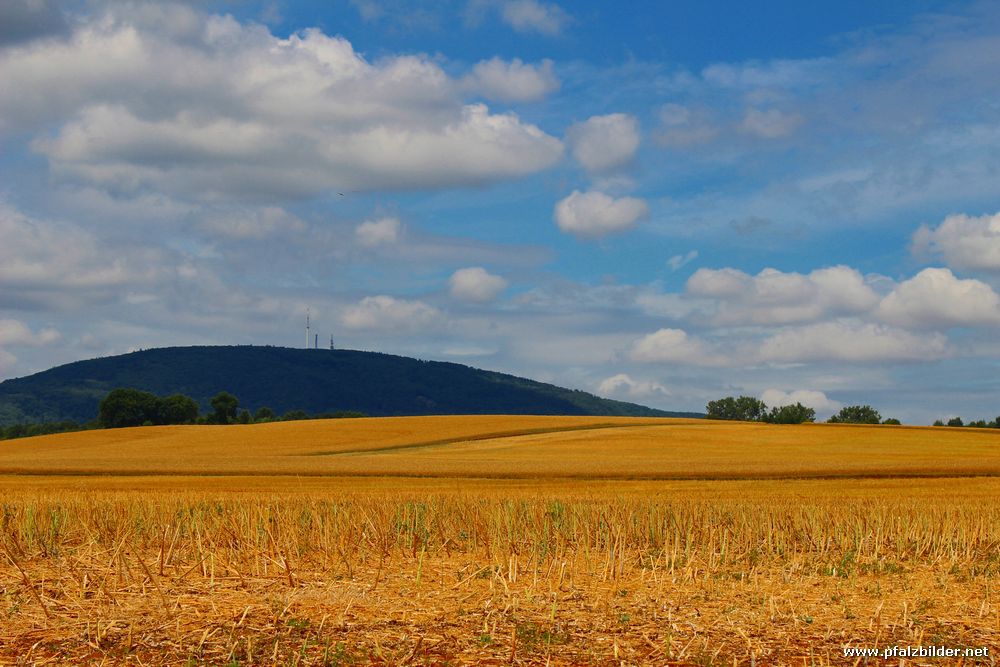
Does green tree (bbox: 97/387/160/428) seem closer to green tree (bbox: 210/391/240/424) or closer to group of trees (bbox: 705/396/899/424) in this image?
green tree (bbox: 210/391/240/424)

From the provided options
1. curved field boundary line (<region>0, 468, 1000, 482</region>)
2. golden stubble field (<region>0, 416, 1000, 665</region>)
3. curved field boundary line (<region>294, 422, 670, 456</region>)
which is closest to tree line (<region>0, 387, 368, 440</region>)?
curved field boundary line (<region>294, 422, 670, 456</region>)

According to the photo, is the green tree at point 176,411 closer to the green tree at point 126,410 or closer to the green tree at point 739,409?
the green tree at point 126,410

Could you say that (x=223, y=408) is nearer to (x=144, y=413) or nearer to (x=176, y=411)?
Result: (x=176, y=411)

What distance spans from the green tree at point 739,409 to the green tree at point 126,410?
92.8 meters

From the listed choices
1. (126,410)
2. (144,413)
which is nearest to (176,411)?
(144,413)

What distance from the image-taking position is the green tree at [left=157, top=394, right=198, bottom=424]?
411ft

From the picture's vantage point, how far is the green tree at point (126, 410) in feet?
398

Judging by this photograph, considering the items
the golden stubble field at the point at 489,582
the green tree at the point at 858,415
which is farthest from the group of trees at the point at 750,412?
the golden stubble field at the point at 489,582

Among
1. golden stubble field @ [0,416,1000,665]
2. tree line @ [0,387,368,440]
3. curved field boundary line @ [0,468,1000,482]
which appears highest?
tree line @ [0,387,368,440]

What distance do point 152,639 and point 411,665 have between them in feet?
9.29

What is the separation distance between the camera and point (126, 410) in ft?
398

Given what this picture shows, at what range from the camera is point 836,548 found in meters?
15.3

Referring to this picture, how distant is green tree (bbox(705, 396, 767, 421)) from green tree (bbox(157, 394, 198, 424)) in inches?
3430

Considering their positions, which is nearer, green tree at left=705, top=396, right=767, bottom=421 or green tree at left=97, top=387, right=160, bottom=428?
green tree at left=97, top=387, right=160, bottom=428
